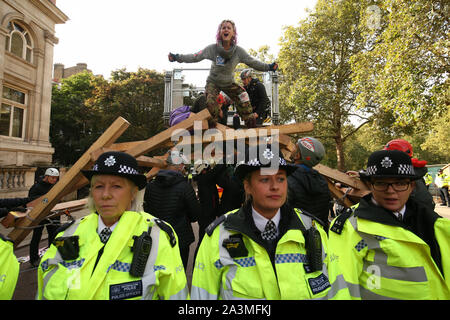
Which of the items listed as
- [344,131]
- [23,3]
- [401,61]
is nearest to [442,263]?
[401,61]

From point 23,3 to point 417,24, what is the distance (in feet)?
63.4

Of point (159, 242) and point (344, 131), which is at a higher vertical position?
point (344, 131)

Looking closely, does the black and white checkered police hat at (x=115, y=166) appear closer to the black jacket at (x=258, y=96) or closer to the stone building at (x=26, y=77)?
the black jacket at (x=258, y=96)

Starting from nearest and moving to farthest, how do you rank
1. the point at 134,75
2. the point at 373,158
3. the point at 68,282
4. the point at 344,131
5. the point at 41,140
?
1. the point at 68,282
2. the point at 373,158
3. the point at 41,140
4. the point at 344,131
5. the point at 134,75

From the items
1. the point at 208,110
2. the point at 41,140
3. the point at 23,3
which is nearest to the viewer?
the point at 208,110

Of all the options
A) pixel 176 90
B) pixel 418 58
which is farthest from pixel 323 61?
pixel 176 90

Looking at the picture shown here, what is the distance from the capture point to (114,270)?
5.02 feet

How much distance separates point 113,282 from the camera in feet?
4.89

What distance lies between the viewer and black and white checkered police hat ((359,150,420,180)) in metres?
1.83

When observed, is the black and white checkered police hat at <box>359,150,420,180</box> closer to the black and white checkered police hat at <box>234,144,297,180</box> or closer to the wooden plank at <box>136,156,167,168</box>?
the black and white checkered police hat at <box>234,144,297,180</box>

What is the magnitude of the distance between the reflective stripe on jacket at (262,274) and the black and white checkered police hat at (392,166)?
73 centimetres

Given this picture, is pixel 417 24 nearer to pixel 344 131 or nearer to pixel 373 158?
pixel 373 158

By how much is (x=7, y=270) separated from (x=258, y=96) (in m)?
4.18

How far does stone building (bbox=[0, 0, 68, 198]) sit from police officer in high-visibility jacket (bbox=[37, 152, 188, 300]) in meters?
14.7
